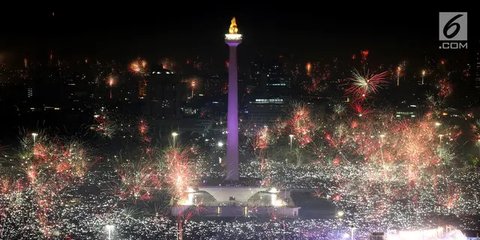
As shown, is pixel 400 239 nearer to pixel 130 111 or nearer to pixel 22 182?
pixel 22 182

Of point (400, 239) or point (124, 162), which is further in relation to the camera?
point (124, 162)

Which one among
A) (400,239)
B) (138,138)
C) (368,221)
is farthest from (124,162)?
(400,239)

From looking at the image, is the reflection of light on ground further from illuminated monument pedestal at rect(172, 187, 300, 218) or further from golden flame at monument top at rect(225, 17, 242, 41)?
golden flame at monument top at rect(225, 17, 242, 41)

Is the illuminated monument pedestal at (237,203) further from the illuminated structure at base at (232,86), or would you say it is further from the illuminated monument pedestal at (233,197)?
the illuminated structure at base at (232,86)

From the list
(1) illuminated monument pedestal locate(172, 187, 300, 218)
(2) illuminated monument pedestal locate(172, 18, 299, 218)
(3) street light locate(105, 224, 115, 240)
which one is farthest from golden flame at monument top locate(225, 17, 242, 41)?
(3) street light locate(105, 224, 115, 240)

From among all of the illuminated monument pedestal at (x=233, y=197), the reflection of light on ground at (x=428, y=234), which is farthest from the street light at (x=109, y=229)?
the reflection of light on ground at (x=428, y=234)
